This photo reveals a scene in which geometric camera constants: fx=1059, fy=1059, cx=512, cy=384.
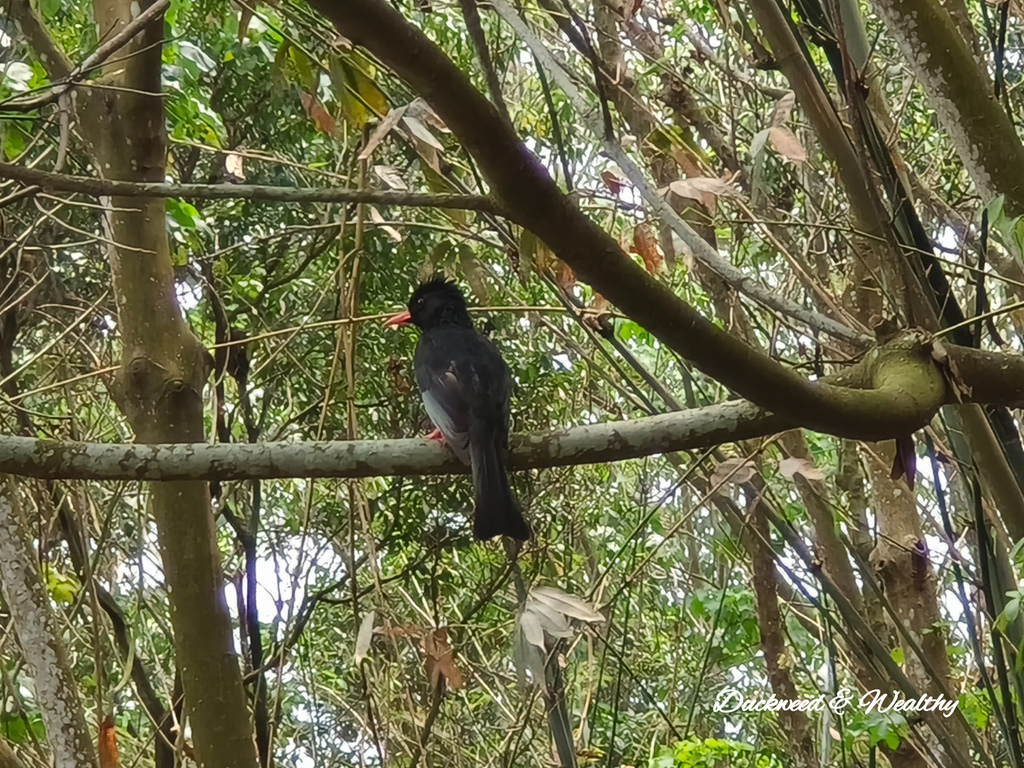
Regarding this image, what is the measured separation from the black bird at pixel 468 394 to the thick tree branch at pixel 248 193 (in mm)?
743

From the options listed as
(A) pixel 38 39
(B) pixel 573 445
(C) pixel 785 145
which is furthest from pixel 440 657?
(A) pixel 38 39

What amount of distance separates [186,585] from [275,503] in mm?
2423

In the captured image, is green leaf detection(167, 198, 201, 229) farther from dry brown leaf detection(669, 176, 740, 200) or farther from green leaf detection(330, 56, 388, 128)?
dry brown leaf detection(669, 176, 740, 200)

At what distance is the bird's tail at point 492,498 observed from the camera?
2344mm

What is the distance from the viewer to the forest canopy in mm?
1643

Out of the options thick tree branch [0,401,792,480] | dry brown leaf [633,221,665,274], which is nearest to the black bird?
thick tree branch [0,401,792,480]

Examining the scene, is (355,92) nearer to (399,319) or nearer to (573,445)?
(573,445)

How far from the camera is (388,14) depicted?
3.49 feet

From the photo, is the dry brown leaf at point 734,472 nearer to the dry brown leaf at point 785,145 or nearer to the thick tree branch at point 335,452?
the dry brown leaf at point 785,145

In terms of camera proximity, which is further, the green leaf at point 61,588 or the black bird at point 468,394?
the green leaf at point 61,588

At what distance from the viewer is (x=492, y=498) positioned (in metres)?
2.45

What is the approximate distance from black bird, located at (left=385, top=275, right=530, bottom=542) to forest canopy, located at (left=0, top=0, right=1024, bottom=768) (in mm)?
152

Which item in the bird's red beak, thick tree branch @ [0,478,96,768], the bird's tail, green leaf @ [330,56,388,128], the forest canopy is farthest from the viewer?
the bird's red beak

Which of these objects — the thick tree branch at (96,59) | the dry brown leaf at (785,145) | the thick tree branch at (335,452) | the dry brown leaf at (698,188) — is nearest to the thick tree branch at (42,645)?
the thick tree branch at (335,452)
